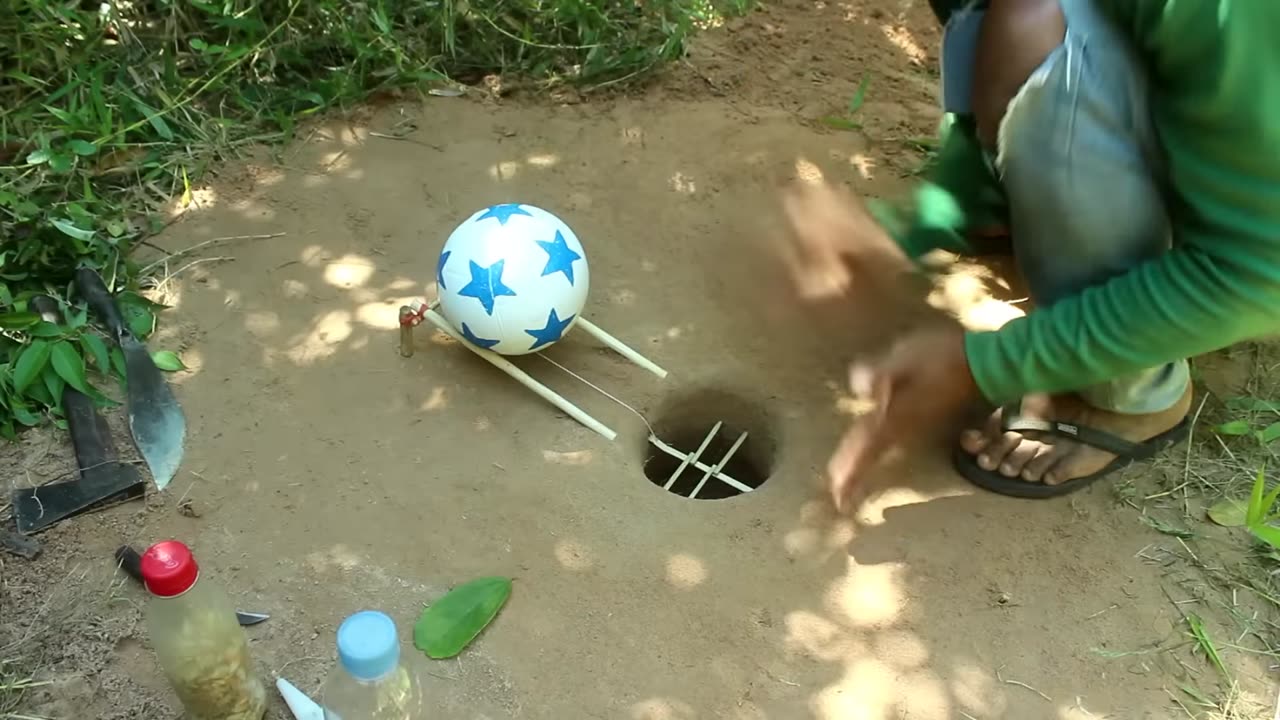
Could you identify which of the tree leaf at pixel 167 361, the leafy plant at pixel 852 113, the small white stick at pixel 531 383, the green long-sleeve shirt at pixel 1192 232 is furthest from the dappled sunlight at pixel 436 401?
the leafy plant at pixel 852 113

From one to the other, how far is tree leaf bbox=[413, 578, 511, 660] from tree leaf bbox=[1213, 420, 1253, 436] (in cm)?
164

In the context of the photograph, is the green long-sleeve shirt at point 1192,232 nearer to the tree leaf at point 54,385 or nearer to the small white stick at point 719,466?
the small white stick at point 719,466

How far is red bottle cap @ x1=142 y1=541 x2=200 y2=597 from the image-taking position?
55.5 inches

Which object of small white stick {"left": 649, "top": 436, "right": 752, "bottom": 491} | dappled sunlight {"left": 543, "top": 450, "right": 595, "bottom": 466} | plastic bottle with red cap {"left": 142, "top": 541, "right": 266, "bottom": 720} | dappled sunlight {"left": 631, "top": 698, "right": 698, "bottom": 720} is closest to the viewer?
plastic bottle with red cap {"left": 142, "top": 541, "right": 266, "bottom": 720}

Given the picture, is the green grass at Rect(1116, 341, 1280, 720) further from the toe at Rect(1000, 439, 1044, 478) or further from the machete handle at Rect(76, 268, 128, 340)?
the machete handle at Rect(76, 268, 128, 340)

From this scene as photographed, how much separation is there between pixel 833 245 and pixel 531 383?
97 centimetres

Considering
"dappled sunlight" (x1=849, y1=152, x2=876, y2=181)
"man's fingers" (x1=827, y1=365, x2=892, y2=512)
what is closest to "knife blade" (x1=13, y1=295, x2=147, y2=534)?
"man's fingers" (x1=827, y1=365, x2=892, y2=512)

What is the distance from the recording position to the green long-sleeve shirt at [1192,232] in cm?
146

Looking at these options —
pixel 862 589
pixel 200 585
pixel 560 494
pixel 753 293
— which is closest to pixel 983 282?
pixel 753 293

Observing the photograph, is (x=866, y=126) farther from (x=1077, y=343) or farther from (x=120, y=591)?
(x=120, y=591)

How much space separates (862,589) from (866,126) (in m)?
1.70

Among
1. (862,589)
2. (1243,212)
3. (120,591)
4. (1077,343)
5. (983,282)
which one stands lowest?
(120,591)

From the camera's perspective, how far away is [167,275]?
2613mm

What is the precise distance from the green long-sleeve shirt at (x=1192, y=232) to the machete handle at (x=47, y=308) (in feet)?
6.75
